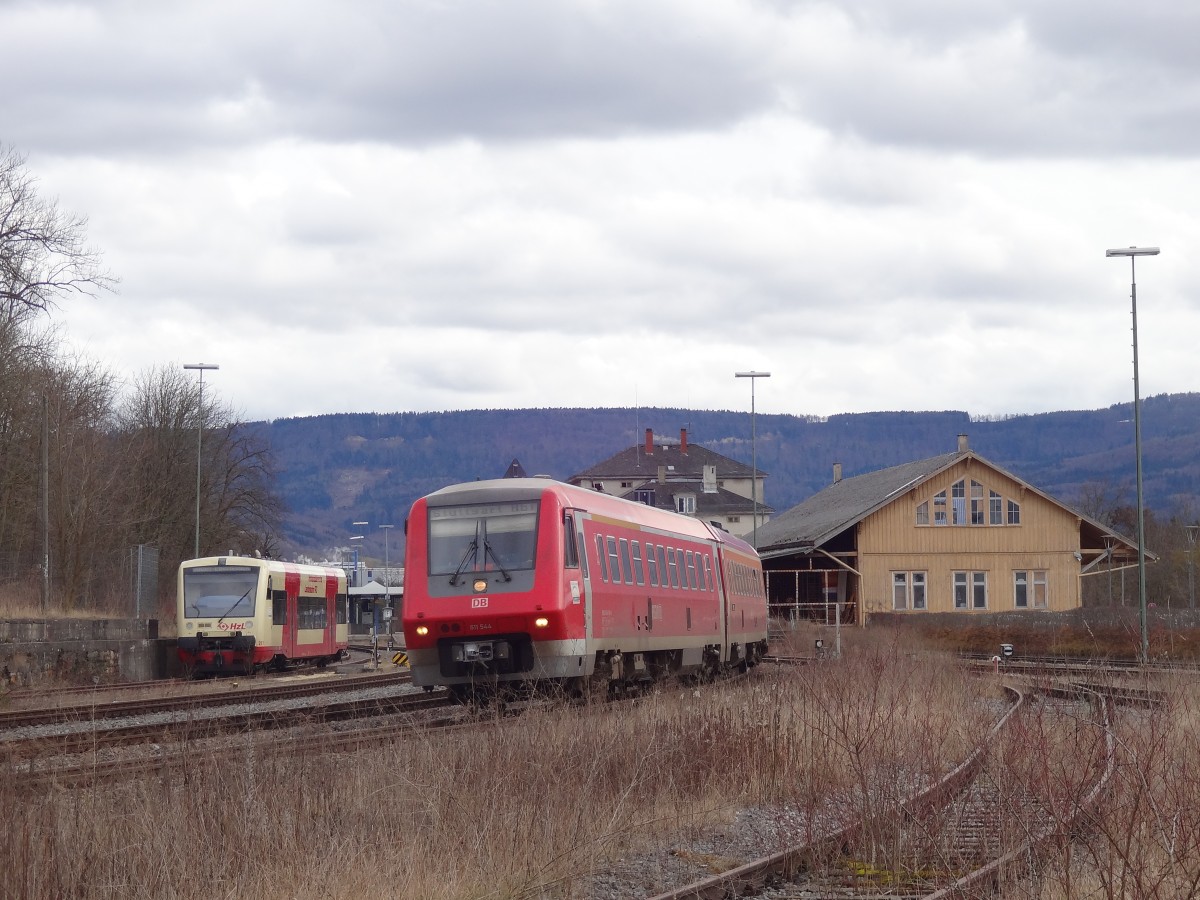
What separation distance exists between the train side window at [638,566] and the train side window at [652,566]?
0.34 m

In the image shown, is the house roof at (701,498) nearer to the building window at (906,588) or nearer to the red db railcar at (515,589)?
the building window at (906,588)

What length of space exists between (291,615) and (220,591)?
3.39 m

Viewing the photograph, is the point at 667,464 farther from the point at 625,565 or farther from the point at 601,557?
the point at 601,557

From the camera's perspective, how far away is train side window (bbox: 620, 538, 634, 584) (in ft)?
72.5

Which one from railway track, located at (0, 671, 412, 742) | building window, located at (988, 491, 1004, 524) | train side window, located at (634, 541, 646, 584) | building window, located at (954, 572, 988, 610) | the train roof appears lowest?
railway track, located at (0, 671, 412, 742)

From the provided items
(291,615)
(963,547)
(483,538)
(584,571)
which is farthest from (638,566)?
(963,547)

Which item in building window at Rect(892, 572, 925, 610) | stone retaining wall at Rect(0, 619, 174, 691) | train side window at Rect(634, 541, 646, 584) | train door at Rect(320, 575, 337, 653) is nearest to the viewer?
train side window at Rect(634, 541, 646, 584)

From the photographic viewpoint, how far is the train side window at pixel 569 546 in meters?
19.7

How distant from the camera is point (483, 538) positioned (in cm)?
1994

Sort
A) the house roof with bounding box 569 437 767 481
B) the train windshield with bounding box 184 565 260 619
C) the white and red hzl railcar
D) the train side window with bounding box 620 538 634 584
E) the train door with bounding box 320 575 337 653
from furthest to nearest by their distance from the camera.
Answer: the house roof with bounding box 569 437 767 481 → the train door with bounding box 320 575 337 653 → the train windshield with bounding box 184 565 260 619 → the white and red hzl railcar → the train side window with bounding box 620 538 634 584

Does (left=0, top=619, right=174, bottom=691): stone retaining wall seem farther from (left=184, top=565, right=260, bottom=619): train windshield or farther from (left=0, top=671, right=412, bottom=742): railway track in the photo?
(left=0, top=671, right=412, bottom=742): railway track

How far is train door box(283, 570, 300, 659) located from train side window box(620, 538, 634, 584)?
1855 cm

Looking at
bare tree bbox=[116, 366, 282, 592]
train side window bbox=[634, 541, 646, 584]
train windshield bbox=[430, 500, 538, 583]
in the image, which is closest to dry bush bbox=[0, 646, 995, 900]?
train windshield bbox=[430, 500, 538, 583]

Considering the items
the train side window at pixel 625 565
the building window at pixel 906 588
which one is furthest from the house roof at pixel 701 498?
the train side window at pixel 625 565
